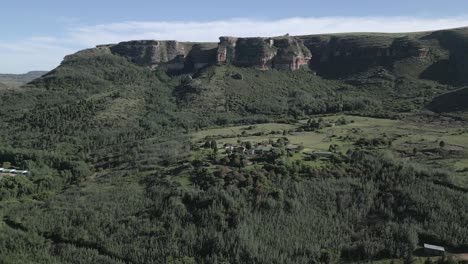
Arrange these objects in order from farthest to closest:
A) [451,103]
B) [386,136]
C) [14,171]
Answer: [451,103], [14,171], [386,136]

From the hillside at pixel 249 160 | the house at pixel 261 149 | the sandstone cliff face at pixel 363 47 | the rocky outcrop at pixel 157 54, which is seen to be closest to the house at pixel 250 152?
the house at pixel 261 149

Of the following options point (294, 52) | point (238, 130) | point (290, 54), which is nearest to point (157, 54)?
point (290, 54)

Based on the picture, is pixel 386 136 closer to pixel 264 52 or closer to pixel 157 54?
pixel 264 52

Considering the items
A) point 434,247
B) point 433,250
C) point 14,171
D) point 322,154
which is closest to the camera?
point 433,250

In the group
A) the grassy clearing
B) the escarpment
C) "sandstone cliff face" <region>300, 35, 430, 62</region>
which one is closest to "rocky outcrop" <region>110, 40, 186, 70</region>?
the escarpment

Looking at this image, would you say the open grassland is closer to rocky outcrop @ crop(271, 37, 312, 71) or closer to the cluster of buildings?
the cluster of buildings

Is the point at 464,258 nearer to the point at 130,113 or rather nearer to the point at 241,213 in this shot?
the point at 241,213

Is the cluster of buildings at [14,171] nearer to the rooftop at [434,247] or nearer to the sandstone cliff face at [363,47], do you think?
the rooftop at [434,247]

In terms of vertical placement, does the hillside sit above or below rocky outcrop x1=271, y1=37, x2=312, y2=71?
below

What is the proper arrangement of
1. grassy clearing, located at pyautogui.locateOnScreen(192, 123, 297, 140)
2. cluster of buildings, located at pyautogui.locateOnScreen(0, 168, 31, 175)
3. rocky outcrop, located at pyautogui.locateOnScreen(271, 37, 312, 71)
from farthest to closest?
rocky outcrop, located at pyautogui.locateOnScreen(271, 37, 312, 71) < grassy clearing, located at pyautogui.locateOnScreen(192, 123, 297, 140) < cluster of buildings, located at pyautogui.locateOnScreen(0, 168, 31, 175)
